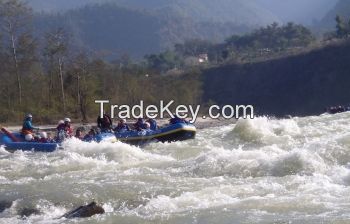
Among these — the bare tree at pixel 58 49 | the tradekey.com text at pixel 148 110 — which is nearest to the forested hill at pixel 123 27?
the tradekey.com text at pixel 148 110

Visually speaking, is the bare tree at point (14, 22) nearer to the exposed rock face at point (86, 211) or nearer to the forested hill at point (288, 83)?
the exposed rock face at point (86, 211)

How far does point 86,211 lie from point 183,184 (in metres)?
→ 2.80

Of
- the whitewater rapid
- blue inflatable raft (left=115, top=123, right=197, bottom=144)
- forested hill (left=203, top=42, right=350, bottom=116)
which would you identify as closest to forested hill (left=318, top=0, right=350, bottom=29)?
forested hill (left=203, top=42, right=350, bottom=116)

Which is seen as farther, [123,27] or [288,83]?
[123,27]

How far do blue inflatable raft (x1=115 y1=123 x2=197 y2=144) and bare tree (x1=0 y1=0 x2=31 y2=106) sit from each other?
15940 mm

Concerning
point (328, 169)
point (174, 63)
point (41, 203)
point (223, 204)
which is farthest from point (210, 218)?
point (174, 63)

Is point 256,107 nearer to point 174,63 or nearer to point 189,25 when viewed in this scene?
point 174,63

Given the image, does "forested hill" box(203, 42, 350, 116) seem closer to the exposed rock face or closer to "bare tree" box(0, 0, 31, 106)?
"bare tree" box(0, 0, 31, 106)

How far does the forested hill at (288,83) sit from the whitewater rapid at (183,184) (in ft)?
148

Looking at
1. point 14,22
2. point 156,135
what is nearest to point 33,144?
point 156,135

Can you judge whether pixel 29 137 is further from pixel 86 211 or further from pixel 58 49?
pixel 58 49

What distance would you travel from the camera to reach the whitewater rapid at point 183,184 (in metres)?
9.59

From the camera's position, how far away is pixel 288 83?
6738 centimetres

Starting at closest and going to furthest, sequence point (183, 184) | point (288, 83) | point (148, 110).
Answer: point (183, 184)
point (148, 110)
point (288, 83)
